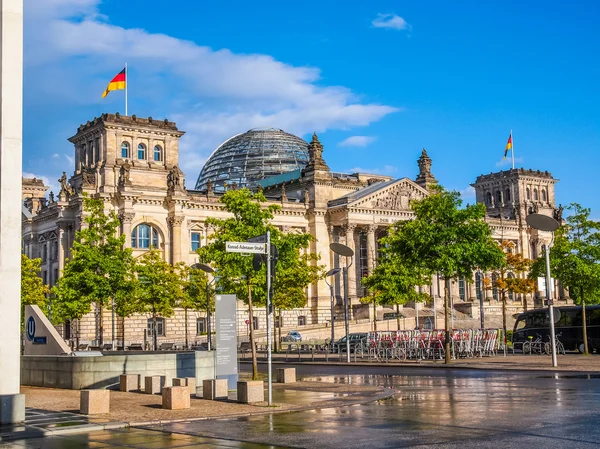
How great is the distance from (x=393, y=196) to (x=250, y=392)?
80.0 meters

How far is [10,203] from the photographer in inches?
784

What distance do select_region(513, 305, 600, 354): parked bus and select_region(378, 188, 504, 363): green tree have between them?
36.6ft

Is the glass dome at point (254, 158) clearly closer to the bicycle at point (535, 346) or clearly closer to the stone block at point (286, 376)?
the bicycle at point (535, 346)

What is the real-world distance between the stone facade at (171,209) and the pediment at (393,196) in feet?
0.39

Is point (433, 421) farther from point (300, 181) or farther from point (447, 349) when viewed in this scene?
point (300, 181)

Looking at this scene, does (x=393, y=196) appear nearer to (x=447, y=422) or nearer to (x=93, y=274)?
(x=93, y=274)

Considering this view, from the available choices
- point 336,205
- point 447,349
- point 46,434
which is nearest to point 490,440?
point 46,434

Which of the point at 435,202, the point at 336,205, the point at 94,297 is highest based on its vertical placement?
the point at 336,205

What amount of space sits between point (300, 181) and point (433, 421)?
8419 centimetres

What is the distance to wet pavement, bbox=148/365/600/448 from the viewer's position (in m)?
15.7

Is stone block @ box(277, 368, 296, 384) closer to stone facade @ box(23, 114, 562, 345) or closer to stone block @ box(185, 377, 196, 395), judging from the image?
stone block @ box(185, 377, 196, 395)

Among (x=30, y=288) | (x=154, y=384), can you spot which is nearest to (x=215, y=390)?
(x=154, y=384)

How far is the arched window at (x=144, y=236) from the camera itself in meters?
86.1

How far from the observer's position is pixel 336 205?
98250mm
